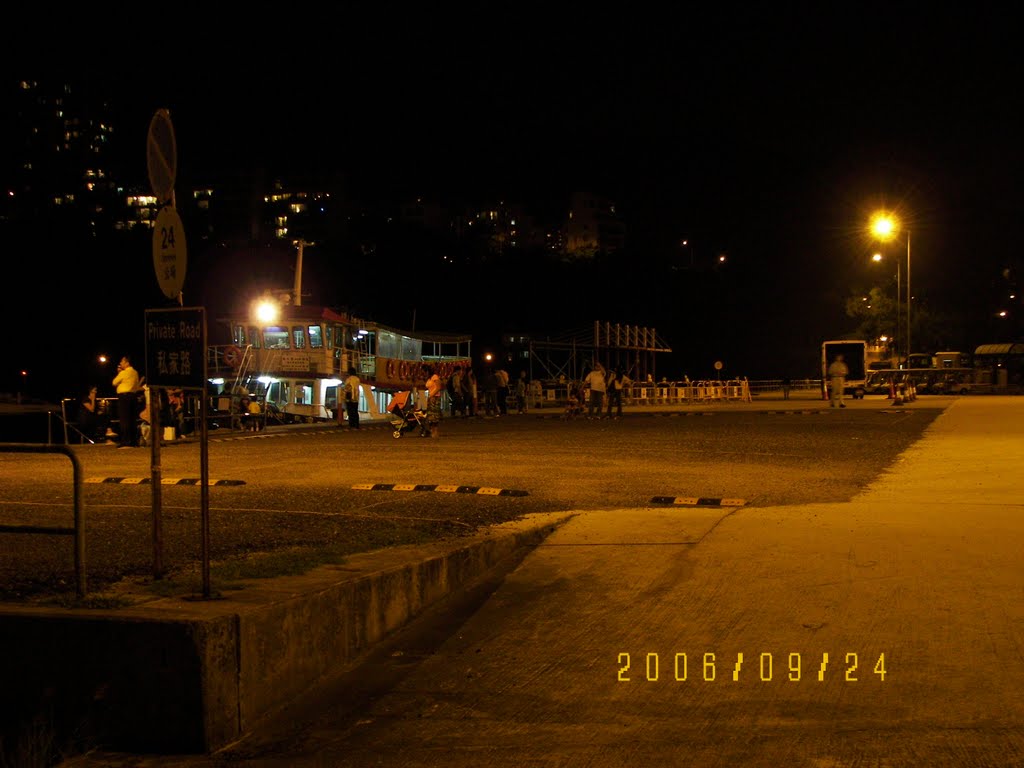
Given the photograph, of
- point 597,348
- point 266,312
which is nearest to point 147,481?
point 266,312

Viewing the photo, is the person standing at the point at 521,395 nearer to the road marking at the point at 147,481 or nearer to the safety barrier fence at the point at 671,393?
the safety barrier fence at the point at 671,393

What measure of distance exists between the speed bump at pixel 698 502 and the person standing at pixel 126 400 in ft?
40.3

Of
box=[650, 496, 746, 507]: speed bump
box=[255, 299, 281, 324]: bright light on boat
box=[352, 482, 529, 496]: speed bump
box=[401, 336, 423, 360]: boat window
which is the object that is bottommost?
box=[650, 496, 746, 507]: speed bump

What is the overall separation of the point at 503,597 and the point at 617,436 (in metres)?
15.1

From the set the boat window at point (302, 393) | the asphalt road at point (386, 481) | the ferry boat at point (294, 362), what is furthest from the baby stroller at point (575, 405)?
the boat window at point (302, 393)

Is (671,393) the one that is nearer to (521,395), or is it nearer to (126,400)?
(521,395)

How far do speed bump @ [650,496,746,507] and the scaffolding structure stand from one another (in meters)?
35.3

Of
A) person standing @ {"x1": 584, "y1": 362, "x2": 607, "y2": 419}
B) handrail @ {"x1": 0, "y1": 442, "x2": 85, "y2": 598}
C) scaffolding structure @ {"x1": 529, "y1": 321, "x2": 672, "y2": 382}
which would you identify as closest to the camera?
handrail @ {"x1": 0, "y1": 442, "x2": 85, "y2": 598}

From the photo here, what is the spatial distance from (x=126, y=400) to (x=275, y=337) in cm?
1568

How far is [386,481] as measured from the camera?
46.9 ft

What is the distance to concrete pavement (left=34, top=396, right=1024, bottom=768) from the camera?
194 inches

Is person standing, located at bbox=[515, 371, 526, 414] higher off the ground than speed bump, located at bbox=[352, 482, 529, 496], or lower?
higher

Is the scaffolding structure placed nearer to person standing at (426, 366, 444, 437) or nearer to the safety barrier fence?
the safety barrier fence
